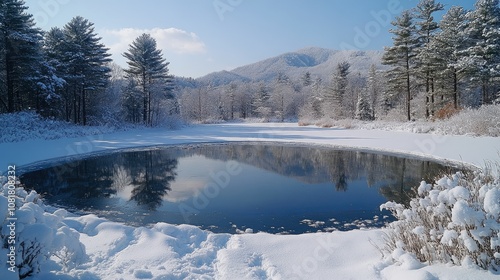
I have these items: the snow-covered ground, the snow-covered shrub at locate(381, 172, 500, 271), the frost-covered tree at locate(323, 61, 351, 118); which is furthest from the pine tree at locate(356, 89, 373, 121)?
the snow-covered shrub at locate(381, 172, 500, 271)

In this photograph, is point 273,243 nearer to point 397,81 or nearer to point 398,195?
point 398,195

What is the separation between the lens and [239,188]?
8.10m

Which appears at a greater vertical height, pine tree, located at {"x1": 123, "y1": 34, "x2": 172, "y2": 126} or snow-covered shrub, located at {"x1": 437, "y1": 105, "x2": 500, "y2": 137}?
pine tree, located at {"x1": 123, "y1": 34, "x2": 172, "y2": 126}

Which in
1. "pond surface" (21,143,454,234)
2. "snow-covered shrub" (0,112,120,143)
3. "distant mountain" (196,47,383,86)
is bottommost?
"pond surface" (21,143,454,234)

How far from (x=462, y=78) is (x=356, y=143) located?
44.2 ft

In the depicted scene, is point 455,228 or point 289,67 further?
point 289,67

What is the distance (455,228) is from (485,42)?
914 inches

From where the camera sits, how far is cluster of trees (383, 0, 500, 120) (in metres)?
19.9

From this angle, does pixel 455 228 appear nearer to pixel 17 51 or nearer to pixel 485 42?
pixel 485 42

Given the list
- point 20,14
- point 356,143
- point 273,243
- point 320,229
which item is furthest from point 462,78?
point 20,14

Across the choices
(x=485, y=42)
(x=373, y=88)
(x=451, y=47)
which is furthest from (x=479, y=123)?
(x=373, y=88)

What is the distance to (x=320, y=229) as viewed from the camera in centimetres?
529

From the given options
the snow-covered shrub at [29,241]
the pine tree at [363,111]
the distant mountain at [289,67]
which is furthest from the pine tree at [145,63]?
the distant mountain at [289,67]

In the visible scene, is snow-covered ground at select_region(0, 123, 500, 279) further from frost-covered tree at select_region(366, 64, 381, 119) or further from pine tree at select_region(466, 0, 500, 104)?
frost-covered tree at select_region(366, 64, 381, 119)
